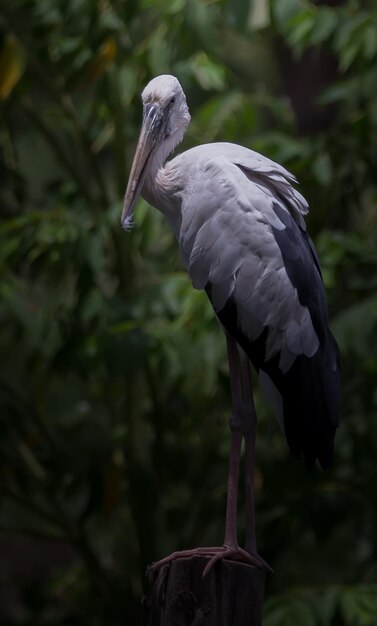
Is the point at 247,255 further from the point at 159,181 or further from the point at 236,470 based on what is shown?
the point at 236,470

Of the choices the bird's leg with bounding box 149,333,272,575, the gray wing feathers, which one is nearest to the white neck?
the gray wing feathers

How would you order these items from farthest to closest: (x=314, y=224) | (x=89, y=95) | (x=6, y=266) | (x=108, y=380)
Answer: (x=89, y=95), (x=108, y=380), (x=314, y=224), (x=6, y=266)

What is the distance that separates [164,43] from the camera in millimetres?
4555

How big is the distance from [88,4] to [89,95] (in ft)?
4.99

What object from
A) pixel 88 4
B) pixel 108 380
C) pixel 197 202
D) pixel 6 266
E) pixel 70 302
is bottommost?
pixel 108 380

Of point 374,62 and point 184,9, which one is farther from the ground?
point 184,9

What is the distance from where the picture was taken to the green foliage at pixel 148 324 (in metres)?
4.41

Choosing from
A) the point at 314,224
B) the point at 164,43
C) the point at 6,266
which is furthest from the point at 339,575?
the point at 164,43

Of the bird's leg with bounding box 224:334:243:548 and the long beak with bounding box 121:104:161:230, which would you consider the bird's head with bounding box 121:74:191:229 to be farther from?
the bird's leg with bounding box 224:334:243:548

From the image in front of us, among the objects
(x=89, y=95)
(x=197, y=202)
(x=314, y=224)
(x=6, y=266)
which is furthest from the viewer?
(x=89, y=95)

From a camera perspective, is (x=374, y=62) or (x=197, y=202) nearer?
(x=197, y=202)

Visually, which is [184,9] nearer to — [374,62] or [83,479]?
[374,62]

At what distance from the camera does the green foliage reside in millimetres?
4414

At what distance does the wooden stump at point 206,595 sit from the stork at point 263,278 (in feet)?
0.79
